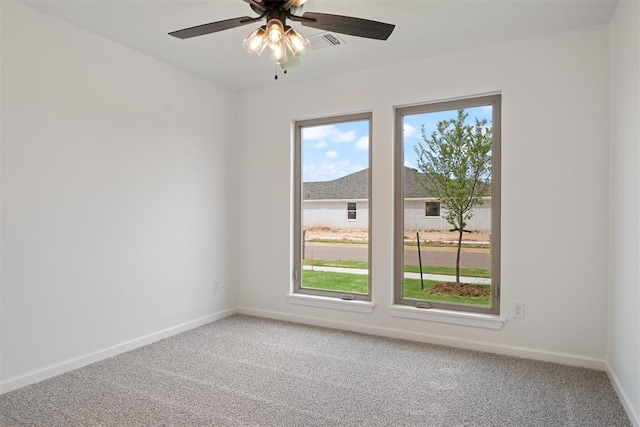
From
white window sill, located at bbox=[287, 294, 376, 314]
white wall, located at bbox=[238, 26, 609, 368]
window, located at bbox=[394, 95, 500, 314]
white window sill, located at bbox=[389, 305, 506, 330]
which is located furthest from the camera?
white window sill, located at bbox=[287, 294, 376, 314]

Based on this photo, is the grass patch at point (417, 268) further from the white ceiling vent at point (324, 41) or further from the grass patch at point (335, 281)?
the white ceiling vent at point (324, 41)

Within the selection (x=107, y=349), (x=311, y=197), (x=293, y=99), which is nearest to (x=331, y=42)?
(x=293, y=99)

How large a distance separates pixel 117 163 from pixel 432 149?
2.67 m

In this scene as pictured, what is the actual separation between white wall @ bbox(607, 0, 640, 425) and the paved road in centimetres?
93

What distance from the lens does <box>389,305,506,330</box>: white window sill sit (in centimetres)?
310

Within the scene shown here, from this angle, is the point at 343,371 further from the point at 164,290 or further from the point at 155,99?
the point at 155,99

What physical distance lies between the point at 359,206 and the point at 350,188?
21 cm

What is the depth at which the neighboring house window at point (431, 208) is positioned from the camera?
3463 mm

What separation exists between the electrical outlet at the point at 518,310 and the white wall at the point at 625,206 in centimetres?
55

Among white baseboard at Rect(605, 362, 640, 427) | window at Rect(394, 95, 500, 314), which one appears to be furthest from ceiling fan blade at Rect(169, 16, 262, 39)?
white baseboard at Rect(605, 362, 640, 427)

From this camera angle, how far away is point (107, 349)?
3.01 meters

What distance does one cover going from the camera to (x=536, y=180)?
2.96 metres

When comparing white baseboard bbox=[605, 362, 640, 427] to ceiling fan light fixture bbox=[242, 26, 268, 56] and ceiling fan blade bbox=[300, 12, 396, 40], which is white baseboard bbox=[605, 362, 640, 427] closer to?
ceiling fan blade bbox=[300, 12, 396, 40]

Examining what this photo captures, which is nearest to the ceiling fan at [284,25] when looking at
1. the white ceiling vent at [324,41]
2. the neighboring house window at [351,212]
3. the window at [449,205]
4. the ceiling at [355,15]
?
the ceiling at [355,15]
